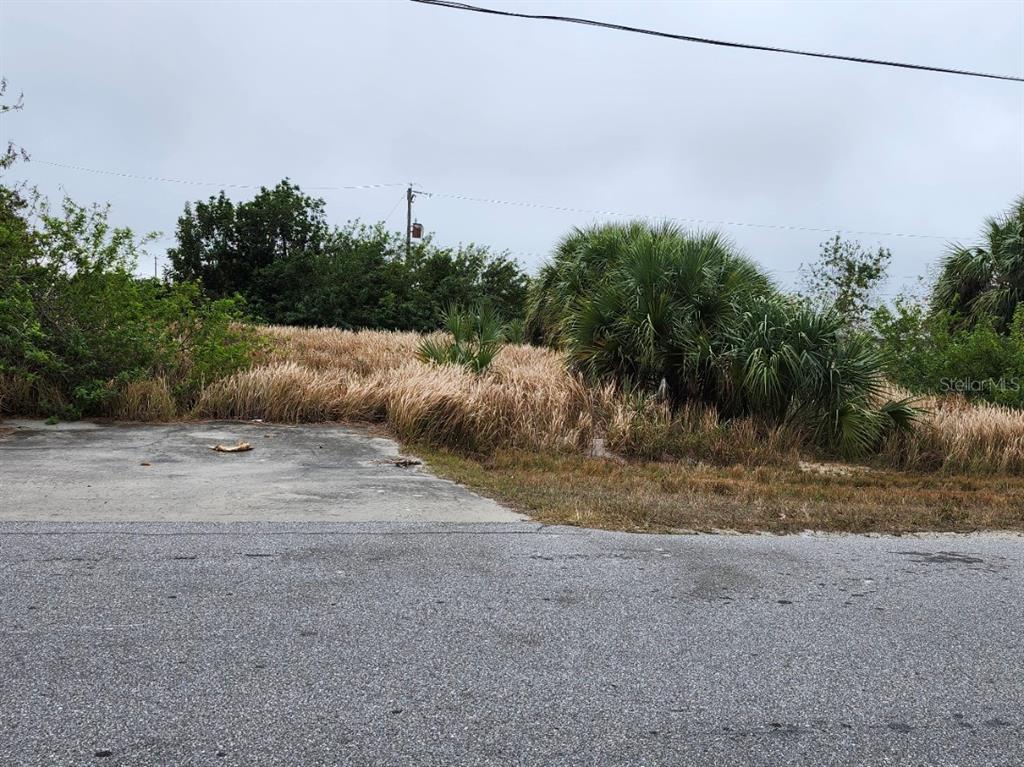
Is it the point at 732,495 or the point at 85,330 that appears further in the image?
the point at 85,330

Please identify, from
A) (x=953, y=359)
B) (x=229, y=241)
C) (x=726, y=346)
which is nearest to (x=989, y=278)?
Result: (x=953, y=359)

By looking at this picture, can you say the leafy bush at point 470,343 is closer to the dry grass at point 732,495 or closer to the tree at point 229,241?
the dry grass at point 732,495

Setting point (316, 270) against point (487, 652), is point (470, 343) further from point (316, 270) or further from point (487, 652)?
point (316, 270)

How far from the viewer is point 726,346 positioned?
12.3 meters

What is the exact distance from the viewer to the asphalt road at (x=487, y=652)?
2.97 meters

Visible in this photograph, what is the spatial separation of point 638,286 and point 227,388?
635cm

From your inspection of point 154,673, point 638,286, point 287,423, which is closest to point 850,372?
point 638,286

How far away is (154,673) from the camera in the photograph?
339 cm

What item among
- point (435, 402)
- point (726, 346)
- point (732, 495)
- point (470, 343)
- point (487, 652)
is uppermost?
point (726, 346)

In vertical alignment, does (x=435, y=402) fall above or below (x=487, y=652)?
above

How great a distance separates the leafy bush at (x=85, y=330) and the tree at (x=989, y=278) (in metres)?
17.2

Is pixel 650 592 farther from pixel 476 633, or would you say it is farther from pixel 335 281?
pixel 335 281

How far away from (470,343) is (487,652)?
11.1 meters

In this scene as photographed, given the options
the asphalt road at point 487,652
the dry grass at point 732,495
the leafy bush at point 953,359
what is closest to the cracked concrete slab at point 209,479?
the dry grass at point 732,495
